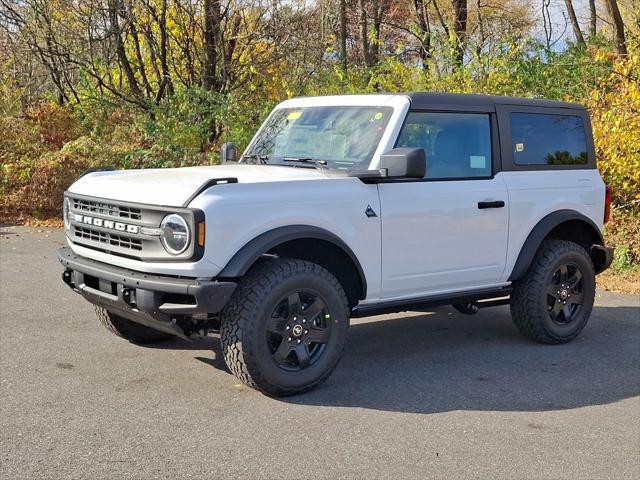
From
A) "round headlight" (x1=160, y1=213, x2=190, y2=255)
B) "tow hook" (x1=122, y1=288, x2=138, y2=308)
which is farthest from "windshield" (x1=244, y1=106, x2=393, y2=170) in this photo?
"tow hook" (x1=122, y1=288, x2=138, y2=308)

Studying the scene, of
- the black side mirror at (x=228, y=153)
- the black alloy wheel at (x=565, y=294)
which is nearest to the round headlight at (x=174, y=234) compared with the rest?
the black side mirror at (x=228, y=153)

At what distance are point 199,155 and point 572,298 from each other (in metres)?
9.68

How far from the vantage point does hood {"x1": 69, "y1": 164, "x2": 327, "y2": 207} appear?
4669 millimetres

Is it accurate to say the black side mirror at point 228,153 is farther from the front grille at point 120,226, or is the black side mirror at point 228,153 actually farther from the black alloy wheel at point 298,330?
the black alloy wheel at point 298,330

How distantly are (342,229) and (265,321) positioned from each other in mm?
788

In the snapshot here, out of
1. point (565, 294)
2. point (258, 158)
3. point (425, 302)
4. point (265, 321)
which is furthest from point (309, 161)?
point (565, 294)

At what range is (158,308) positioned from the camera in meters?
4.61

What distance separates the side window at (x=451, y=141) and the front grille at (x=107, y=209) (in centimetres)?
185

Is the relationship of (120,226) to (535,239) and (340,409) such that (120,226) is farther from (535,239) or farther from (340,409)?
(535,239)

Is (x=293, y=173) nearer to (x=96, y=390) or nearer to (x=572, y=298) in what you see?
(x=96, y=390)

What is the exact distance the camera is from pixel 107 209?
5074 mm

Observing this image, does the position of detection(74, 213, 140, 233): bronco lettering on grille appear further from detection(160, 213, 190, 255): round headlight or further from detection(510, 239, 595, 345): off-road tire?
detection(510, 239, 595, 345): off-road tire

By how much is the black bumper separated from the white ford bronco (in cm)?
1

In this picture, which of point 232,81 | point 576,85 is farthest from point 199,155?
point 576,85
